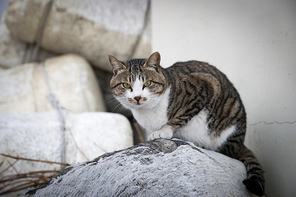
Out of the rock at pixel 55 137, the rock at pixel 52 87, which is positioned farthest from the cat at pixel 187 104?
the rock at pixel 52 87

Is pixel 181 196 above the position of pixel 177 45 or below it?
below

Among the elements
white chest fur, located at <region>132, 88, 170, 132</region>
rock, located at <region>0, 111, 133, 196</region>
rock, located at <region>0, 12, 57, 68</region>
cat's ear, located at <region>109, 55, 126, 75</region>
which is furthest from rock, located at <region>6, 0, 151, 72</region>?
white chest fur, located at <region>132, 88, 170, 132</region>

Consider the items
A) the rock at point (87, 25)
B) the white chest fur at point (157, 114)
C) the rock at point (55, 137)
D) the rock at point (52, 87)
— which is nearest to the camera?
the white chest fur at point (157, 114)

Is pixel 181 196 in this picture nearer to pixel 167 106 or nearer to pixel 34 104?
pixel 167 106

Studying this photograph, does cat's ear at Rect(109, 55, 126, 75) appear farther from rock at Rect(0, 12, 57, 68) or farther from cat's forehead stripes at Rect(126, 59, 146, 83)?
rock at Rect(0, 12, 57, 68)

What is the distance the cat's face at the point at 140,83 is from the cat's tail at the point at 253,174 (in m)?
0.68

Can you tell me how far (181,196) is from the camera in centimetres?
104

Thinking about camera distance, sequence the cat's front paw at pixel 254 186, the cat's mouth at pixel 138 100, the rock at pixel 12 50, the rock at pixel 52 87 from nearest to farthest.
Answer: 1. the cat's front paw at pixel 254 186
2. the cat's mouth at pixel 138 100
3. the rock at pixel 52 87
4. the rock at pixel 12 50

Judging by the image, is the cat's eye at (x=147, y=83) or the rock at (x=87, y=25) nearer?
the cat's eye at (x=147, y=83)

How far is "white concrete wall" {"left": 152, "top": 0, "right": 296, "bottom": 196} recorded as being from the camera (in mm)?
1438

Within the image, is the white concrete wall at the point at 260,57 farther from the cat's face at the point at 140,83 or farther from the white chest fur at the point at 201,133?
the cat's face at the point at 140,83

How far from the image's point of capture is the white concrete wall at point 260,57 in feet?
4.72

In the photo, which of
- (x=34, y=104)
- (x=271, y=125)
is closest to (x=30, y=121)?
(x=34, y=104)

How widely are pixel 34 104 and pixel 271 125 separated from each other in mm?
2881
